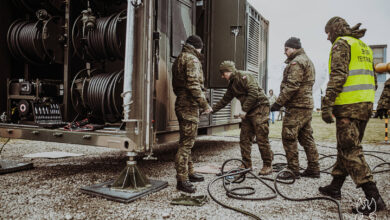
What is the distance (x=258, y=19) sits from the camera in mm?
7465

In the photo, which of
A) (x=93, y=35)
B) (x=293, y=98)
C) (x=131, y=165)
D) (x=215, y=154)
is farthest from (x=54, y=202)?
(x=215, y=154)

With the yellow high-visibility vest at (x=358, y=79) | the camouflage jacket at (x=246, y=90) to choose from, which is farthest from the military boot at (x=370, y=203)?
the camouflage jacket at (x=246, y=90)

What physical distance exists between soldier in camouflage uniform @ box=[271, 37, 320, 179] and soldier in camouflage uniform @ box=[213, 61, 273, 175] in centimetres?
22

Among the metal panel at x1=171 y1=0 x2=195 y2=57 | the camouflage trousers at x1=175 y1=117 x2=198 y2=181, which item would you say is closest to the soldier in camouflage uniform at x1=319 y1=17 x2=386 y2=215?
the camouflage trousers at x1=175 y1=117 x2=198 y2=181

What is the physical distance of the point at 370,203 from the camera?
106 inches

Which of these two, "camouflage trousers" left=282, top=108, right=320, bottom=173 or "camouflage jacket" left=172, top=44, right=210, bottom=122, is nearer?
"camouflage jacket" left=172, top=44, right=210, bottom=122

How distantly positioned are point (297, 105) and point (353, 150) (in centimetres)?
144

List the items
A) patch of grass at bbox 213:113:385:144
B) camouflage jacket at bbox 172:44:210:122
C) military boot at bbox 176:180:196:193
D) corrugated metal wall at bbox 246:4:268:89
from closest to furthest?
military boot at bbox 176:180:196:193 < camouflage jacket at bbox 172:44:210:122 < corrugated metal wall at bbox 246:4:268:89 < patch of grass at bbox 213:113:385:144

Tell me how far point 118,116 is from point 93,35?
1221mm

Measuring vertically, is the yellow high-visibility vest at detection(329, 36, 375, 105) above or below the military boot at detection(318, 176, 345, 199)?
above

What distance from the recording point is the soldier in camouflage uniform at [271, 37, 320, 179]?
4.13 meters

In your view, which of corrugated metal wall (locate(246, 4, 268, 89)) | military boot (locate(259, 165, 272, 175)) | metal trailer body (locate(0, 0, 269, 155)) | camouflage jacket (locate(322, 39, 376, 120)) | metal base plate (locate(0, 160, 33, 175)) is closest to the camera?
camouflage jacket (locate(322, 39, 376, 120))

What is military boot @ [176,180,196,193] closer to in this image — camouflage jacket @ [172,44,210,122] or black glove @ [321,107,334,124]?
camouflage jacket @ [172,44,210,122]

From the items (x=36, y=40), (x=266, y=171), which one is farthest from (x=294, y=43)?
(x=36, y=40)
